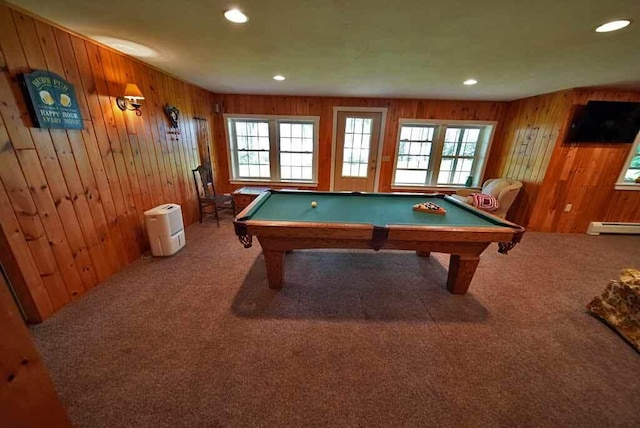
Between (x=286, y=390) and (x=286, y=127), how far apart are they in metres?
4.35

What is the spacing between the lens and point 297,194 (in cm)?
296

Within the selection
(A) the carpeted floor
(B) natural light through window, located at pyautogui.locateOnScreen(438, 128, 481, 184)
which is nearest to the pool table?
(A) the carpeted floor

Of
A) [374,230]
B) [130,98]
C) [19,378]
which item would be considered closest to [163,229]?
[130,98]

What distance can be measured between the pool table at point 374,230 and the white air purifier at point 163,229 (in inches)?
46.9

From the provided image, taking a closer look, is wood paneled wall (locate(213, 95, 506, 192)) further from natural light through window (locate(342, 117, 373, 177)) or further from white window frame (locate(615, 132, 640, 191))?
white window frame (locate(615, 132, 640, 191))

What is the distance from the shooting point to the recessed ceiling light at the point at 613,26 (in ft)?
5.03

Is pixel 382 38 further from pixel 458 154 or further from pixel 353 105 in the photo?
pixel 458 154

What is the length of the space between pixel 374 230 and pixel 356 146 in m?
3.22

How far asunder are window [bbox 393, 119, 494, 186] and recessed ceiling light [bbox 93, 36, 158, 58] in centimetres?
395

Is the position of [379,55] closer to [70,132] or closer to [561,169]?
[70,132]

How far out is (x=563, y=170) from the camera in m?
3.61

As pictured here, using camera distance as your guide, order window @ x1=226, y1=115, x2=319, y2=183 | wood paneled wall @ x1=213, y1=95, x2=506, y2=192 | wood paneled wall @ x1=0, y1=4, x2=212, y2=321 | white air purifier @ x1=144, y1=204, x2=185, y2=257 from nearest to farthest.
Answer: wood paneled wall @ x1=0, y1=4, x2=212, y2=321
white air purifier @ x1=144, y1=204, x2=185, y2=257
wood paneled wall @ x1=213, y1=95, x2=506, y2=192
window @ x1=226, y1=115, x2=319, y2=183

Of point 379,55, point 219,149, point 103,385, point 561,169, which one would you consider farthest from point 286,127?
point 561,169

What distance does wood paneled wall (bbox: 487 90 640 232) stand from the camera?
345 centimetres
